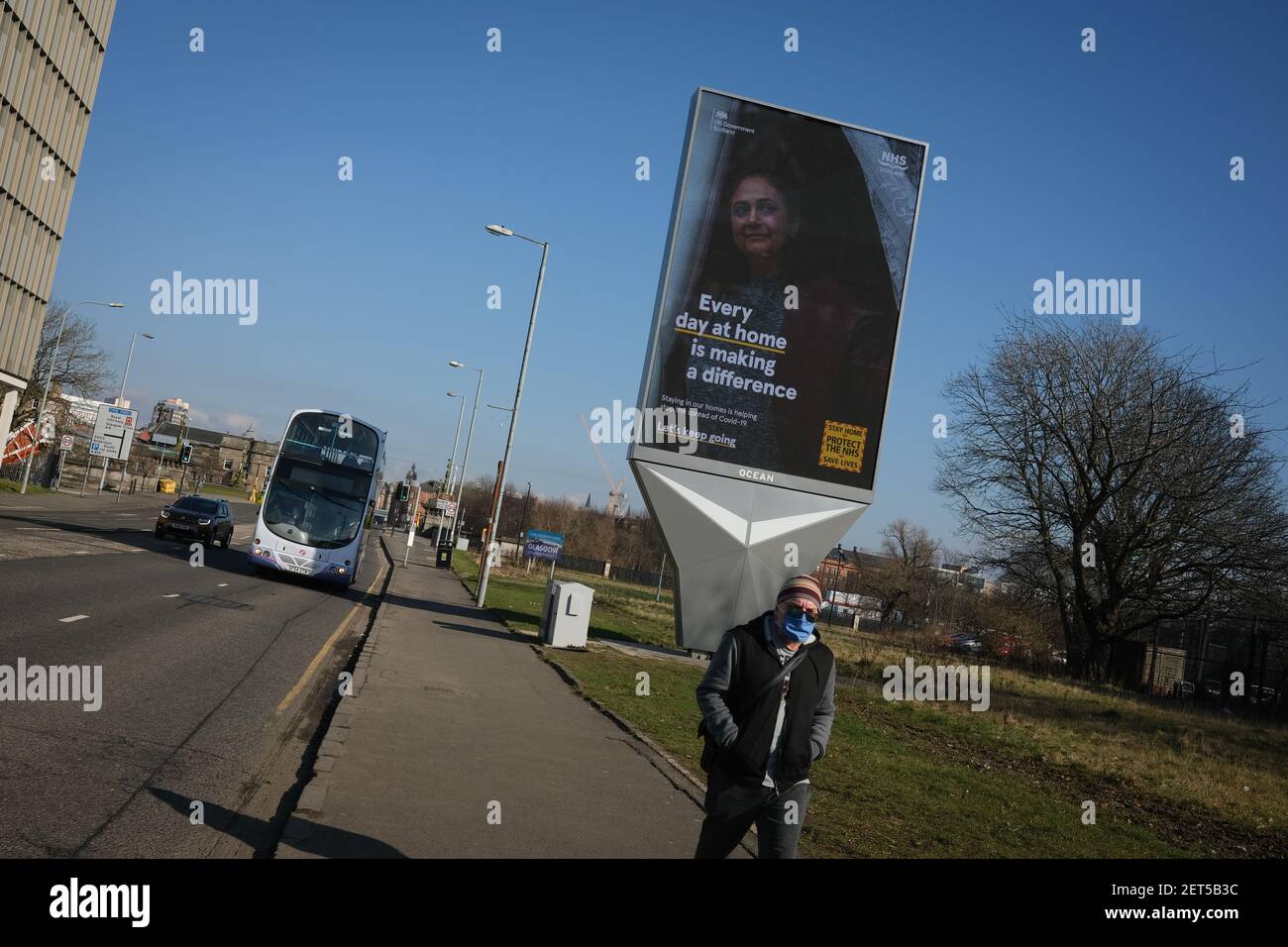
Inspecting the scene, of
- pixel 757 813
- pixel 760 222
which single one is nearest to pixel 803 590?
pixel 757 813

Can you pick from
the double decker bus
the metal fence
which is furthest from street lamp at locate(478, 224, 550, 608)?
the metal fence

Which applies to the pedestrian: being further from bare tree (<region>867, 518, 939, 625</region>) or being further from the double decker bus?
bare tree (<region>867, 518, 939, 625</region>)

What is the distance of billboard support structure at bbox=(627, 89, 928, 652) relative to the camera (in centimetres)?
1948

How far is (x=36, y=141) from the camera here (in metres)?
41.8

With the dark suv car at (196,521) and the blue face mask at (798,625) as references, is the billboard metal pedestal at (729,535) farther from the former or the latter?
the dark suv car at (196,521)

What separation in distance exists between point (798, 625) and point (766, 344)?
49.7ft

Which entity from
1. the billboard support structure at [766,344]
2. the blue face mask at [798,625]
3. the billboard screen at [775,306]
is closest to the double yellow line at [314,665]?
the billboard support structure at [766,344]

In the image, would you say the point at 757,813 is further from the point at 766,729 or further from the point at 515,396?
the point at 515,396

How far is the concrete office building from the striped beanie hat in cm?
4192
